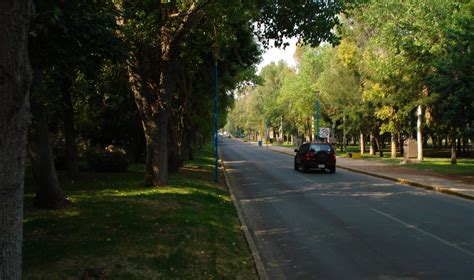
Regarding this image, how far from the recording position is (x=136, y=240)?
8031 millimetres

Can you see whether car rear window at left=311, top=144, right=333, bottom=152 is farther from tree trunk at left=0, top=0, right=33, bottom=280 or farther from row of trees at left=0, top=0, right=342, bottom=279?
tree trunk at left=0, top=0, right=33, bottom=280

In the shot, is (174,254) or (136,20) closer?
(174,254)

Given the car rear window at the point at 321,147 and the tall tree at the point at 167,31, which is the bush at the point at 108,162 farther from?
the car rear window at the point at 321,147

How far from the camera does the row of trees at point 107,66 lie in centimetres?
383

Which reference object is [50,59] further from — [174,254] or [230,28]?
[230,28]

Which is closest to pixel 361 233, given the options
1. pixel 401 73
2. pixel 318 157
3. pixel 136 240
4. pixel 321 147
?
pixel 136 240

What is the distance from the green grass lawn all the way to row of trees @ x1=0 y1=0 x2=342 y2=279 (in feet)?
5.31

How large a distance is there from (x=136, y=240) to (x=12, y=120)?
15.1ft

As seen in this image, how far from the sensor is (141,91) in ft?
49.9

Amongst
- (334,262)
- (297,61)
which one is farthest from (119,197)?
(297,61)

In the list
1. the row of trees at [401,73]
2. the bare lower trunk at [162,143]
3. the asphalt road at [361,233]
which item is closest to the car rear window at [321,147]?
the row of trees at [401,73]

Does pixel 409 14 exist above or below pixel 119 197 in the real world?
above

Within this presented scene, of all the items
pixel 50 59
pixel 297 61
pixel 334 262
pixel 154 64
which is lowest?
pixel 334 262

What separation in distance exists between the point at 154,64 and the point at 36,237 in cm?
1069
